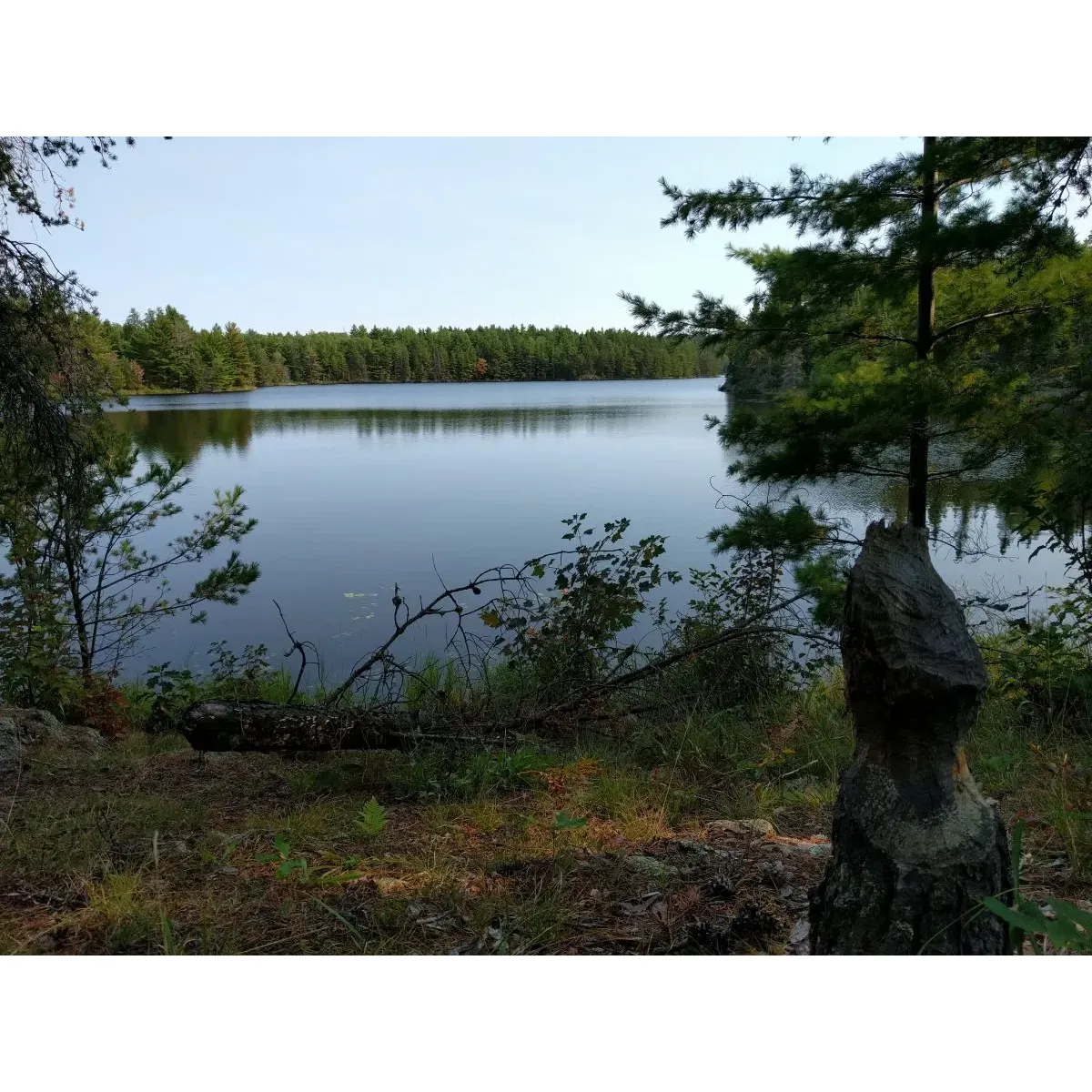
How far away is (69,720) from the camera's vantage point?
4.13 m

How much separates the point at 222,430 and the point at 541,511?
32.0 ft

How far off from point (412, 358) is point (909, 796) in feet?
87.7

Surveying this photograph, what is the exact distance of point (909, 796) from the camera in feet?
4.09

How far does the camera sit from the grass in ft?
5.02

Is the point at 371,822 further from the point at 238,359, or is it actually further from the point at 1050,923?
the point at 238,359

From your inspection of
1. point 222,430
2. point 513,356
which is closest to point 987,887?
point 222,430

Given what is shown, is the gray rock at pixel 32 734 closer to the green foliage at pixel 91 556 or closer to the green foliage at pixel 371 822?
the green foliage at pixel 91 556

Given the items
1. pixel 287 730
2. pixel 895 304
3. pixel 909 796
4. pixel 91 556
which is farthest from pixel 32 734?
pixel 895 304

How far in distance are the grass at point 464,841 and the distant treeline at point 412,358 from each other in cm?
1103

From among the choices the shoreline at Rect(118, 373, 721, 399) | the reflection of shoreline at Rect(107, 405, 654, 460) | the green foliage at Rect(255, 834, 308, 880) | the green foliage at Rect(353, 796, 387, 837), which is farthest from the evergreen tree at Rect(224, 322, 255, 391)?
the green foliage at Rect(255, 834, 308, 880)

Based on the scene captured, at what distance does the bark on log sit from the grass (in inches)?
2.9

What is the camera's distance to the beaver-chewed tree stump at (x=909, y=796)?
1188 mm

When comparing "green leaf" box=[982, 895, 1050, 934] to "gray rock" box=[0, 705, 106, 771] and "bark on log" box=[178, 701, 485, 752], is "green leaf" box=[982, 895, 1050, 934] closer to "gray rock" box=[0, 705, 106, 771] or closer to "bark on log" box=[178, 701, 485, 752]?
"bark on log" box=[178, 701, 485, 752]

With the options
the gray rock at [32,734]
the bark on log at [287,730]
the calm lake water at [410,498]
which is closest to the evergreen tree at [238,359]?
the calm lake water at [410,498]
